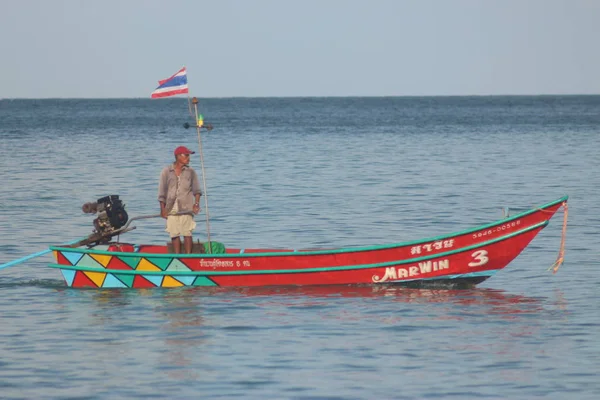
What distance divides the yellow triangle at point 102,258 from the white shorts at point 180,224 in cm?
103

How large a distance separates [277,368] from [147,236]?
38.7ft

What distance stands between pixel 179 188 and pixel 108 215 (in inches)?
52.6

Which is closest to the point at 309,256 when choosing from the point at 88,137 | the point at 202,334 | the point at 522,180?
the point at 202,334

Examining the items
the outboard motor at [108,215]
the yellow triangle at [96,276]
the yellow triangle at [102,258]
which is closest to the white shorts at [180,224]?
the outboard motor at [108,215]

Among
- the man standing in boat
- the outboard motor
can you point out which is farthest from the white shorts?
the outboard motor

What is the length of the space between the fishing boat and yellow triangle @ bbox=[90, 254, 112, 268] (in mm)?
15

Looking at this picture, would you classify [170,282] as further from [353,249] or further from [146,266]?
[353,249]

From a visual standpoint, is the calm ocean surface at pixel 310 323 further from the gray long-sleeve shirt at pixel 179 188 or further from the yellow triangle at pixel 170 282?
the gray long-sleeve shirt at pixel 179 188

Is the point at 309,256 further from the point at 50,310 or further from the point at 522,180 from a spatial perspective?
the point at 522,180

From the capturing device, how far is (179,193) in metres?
16.8

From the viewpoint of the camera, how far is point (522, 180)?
38969 mm

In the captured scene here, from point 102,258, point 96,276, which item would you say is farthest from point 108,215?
point 96,276

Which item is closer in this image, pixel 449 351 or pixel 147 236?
pixel 449 351

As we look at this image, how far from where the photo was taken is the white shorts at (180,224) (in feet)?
55.5
